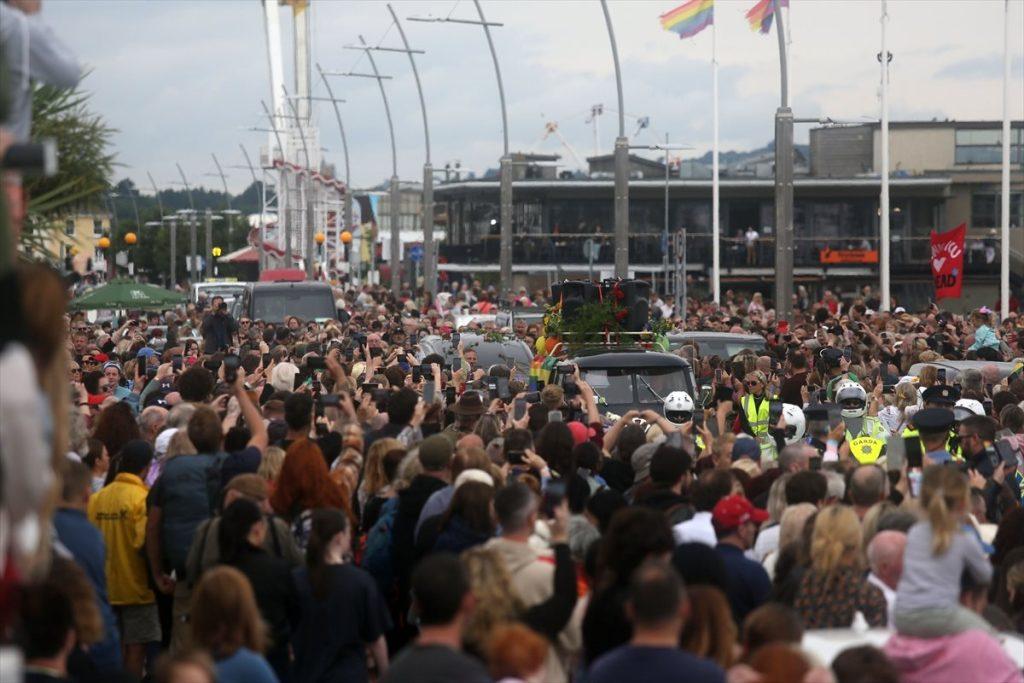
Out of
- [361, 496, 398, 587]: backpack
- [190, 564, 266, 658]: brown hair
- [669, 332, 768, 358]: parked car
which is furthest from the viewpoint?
[669, 332, 768, 358]: parked car

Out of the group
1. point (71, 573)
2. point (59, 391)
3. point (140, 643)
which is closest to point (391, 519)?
point (140, 643)

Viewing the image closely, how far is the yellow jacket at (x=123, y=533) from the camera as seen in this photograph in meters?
9.93

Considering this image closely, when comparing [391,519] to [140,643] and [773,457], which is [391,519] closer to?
[140,643]

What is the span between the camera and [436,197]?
315ft

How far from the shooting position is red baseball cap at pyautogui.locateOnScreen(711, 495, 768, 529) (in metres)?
7.92

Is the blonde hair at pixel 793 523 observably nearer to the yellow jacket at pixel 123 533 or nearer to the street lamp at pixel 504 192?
the yellow jacket at pixel 123 533

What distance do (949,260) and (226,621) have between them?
27437 millimetres

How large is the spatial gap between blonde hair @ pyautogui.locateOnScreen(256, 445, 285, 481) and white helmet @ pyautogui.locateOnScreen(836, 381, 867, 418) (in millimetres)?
5241

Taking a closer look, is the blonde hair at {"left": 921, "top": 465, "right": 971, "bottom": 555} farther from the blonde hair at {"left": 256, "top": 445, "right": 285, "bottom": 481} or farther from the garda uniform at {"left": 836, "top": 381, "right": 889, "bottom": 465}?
the garda uniform at {"left": 836, "top": 381, "right": 889, "bottom": 465}

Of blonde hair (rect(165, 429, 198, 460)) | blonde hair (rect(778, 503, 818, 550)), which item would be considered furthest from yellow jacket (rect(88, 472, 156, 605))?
blonde hair (rect(778, 503, 818, 550))

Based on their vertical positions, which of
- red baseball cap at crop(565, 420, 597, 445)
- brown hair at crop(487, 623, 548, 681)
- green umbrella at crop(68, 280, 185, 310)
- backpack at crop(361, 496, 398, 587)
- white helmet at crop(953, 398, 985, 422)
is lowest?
backpack at crop(361, 496, 398, 587)

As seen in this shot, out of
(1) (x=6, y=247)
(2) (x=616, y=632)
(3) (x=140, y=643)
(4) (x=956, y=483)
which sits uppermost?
(1) (x=6, y=247)

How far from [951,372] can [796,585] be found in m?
12.5

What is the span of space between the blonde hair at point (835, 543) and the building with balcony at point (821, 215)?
70158 millimetres
